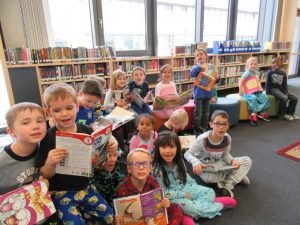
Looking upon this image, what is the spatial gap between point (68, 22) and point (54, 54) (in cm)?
86

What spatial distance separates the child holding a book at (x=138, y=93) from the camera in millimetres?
2727

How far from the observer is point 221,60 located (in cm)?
520

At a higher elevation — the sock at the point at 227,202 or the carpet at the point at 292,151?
the sock at the point at 227,202

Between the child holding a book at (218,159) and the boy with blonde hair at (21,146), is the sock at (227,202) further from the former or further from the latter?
the boy with blonde hair at (21,146)

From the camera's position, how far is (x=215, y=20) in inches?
228

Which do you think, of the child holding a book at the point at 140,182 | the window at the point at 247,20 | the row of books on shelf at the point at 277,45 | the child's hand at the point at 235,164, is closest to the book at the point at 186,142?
the child's hand at the point at 235,164

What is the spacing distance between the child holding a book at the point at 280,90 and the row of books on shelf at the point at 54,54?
115 inches

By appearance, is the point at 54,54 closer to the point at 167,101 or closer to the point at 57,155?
the point at 167,101

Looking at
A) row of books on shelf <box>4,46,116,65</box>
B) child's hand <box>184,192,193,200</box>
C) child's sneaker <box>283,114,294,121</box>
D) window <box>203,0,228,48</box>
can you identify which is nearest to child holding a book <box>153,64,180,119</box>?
row of books on shelf <box>4,46,116,65</box>

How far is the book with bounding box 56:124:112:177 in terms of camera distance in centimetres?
101

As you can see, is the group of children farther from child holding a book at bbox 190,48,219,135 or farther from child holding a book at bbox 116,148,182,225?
child holding a book at bbox 190,48,219,135

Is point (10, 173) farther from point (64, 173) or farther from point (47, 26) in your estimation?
point (47, 26)

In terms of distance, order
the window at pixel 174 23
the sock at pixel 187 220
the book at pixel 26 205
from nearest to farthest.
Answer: the book at pixel 26 205, the sock at pixel 187 220, the window at pixel 174 23

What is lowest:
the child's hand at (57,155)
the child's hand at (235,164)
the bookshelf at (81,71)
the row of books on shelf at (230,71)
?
the child's hand at (235,164)
